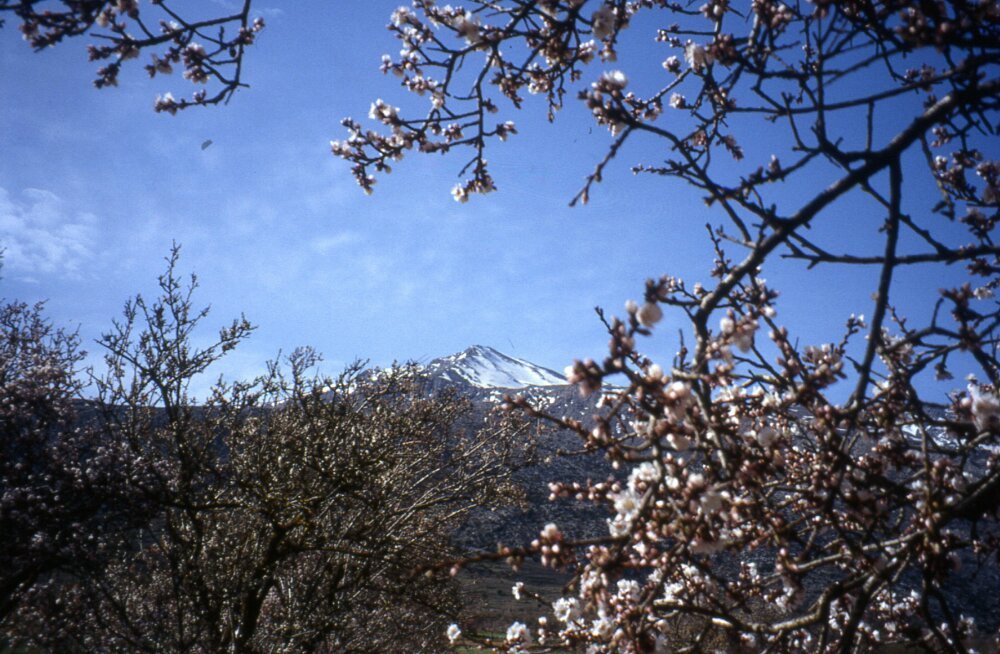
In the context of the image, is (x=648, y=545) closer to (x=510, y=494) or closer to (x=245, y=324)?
(x=510, y=494)

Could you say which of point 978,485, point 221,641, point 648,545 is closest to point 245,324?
point 221,641

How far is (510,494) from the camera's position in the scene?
31.1 ft

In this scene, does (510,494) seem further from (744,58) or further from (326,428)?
(744,58)

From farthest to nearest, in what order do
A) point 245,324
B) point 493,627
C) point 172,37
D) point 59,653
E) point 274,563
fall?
point 493,627
point 245,324
point 59,653
point 274,563
point 172,37

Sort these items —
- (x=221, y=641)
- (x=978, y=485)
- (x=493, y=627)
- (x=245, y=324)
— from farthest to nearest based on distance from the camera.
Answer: (x=493, y=627), (x=245, y=324), (x=221, y=641), (x=978, y=485)

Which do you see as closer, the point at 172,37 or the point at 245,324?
the point at 172,37

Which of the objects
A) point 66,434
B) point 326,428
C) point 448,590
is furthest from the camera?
point 66,434

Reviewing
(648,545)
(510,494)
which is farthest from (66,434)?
(648,545)

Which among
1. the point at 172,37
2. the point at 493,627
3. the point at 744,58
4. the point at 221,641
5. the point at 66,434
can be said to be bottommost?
the point at 493,627

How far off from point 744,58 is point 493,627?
4317 centimetres

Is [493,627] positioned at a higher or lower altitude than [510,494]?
lower

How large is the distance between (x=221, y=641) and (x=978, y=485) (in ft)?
24.4

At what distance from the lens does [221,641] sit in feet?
19.8

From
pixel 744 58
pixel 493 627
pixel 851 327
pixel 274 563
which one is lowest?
pixel 493 627
